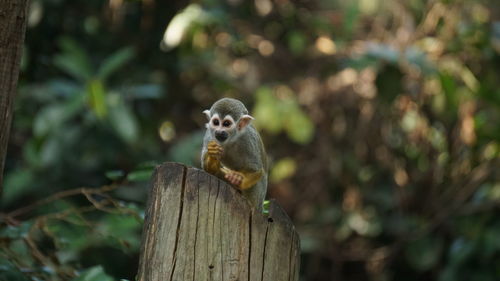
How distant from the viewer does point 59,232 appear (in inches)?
166

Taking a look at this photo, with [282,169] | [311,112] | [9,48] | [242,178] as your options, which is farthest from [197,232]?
[311,112]

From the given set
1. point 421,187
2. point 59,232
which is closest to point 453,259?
point 421,187

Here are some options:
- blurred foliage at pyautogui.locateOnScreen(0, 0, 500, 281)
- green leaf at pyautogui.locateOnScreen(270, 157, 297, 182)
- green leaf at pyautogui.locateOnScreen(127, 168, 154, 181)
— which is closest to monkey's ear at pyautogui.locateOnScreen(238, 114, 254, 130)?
green leaf at pyautogui.locateOnScreen(127, 168, 154, 181)

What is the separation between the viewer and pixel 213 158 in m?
3.26

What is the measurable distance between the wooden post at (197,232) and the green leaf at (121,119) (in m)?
3.71

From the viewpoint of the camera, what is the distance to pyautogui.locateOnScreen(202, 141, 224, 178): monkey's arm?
127 inches

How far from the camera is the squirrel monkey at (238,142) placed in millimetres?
3520

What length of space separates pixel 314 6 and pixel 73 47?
113 inches

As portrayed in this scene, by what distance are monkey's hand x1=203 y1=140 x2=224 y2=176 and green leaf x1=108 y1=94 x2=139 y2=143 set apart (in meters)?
2.96

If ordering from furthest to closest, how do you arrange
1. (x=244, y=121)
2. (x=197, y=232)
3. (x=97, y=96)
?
1. (x=97, y=96)
2. (x=244, y=121)
3. (x=197, y=232)

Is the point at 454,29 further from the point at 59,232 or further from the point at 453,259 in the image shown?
the point at 59,232

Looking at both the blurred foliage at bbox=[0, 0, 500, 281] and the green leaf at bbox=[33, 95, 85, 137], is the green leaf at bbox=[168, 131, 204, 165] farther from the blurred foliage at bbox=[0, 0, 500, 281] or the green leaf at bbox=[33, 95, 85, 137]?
the green leaf at bbox=[33, 95, 85, 137]

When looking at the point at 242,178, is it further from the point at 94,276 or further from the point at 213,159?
the point at 94,276

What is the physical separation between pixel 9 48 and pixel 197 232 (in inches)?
42.7
